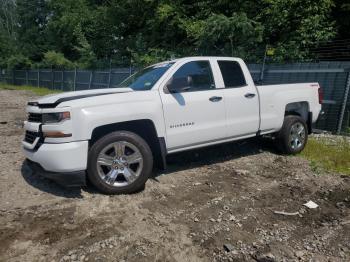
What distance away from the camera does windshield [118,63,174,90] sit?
529 cm

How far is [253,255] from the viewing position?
3406mm

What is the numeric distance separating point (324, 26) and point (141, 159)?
1152 cm

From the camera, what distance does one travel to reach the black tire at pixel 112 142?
453cm

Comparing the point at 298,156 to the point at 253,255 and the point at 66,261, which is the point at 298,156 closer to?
the point at 253,255

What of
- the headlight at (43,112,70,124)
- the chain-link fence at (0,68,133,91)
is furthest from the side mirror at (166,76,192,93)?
the chain-link fence at (0,68,133,91)

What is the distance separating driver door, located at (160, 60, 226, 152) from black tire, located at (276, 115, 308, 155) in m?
1.60

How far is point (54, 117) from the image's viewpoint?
14.4 ft

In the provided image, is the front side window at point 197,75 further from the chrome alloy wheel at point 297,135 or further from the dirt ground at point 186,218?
the chrome alloy wheel at point 297,135

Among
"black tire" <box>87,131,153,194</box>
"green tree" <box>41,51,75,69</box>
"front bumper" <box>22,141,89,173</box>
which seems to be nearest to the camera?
"front bumper" <box>22,141,89,173</box>

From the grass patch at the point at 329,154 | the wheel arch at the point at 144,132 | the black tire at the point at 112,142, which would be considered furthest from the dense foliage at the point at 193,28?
the black tire at the point at 112,142

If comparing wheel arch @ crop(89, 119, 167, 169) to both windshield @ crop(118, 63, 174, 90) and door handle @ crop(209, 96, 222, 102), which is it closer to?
windshield @ crop(118, 63, 174, 90)

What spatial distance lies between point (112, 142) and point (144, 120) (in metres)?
0.59

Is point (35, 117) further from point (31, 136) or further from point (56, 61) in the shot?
point (56, 61)

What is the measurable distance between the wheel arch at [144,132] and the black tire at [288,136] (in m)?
2.75
